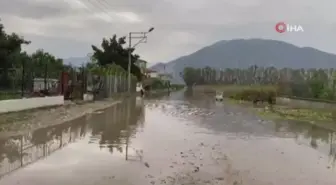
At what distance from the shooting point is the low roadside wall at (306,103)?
3691 cm

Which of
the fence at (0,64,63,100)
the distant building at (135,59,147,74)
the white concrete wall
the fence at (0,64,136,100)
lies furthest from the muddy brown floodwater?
the distant building at (135,59,147,74)

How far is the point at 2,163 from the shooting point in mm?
9492

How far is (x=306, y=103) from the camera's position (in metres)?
43.0

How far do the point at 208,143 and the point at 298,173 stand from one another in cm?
459

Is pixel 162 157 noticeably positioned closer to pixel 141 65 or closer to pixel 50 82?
pixel 50 82

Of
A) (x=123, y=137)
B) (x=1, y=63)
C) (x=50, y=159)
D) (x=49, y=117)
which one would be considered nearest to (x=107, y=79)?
(x=1, y=63)

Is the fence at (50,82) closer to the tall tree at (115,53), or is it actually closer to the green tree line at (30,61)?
the green tree line at (30,61)

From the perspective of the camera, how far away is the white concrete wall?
21.0 m

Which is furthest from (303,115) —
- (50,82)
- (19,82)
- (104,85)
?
(104,85)

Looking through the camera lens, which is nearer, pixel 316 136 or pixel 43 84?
pixel 316 136

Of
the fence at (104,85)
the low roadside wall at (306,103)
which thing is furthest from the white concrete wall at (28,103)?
the low roadside wall at (306,103)

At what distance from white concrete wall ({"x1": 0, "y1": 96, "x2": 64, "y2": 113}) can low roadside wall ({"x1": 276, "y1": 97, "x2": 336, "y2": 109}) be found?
819 inches

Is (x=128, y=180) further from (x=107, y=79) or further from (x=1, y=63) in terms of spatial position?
(x=107, y=79)

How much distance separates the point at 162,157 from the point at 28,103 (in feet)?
48.3
